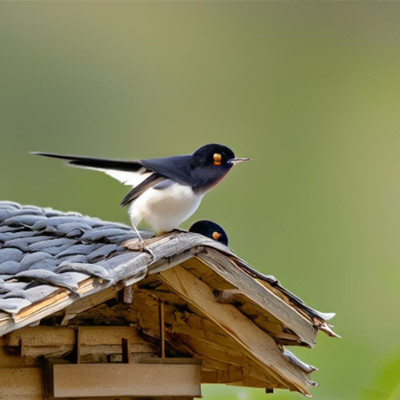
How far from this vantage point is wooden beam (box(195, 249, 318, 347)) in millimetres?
2061

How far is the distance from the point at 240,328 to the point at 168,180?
0.32 meters

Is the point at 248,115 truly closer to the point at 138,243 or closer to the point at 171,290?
the point at 171,290

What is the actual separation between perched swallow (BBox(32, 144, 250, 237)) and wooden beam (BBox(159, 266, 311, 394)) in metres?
0.11

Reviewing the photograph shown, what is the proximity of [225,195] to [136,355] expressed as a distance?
3631mm

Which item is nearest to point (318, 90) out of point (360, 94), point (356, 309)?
point (360, 94)

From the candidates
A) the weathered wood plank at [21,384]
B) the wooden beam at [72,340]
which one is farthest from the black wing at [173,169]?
the weathered wood plank at [21,384]

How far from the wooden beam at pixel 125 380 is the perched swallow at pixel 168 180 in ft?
0.94

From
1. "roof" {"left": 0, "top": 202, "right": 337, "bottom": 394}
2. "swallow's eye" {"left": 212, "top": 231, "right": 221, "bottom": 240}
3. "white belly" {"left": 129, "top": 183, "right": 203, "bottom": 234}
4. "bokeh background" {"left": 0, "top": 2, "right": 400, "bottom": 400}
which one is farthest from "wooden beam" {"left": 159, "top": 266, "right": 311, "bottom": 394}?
"bokeh background" {"left": 0, "top": 2, "right": 400, "bottom": 400}

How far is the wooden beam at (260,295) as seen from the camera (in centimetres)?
206

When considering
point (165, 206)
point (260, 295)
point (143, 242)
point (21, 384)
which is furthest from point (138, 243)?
point (21, 384)

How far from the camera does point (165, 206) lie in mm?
2188

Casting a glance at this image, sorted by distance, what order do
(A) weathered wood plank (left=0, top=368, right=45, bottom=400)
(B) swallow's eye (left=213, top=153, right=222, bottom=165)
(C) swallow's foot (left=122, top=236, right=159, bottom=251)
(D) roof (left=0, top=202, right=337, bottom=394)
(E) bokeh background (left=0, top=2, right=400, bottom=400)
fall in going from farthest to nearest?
(E) bokeh background (left=0, top=2, right=400, bottom=400) → (B) swallow's eye (left=213, top=153, right=222, bottom=165) → (A) weathered wood plank (left=0, top=368, right=45, bottom=400) → (C) swallow's foot (left=122, top=236, right=159, bottom=251) → (D) roof (left=0, top=202, right=337, bottom=394)

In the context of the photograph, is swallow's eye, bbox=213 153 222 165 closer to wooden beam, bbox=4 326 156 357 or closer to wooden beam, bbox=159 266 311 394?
wooden beam, bbox=159 266 311 394

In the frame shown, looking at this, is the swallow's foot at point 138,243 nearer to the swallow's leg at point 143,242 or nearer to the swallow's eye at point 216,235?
the swallow's leg at point 143,242
